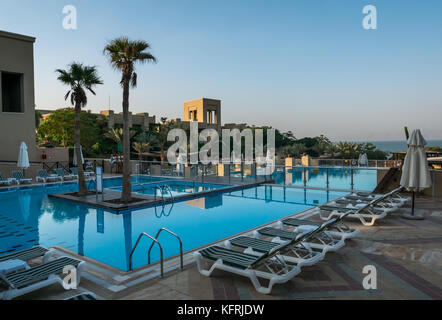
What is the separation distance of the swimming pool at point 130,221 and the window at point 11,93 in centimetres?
856

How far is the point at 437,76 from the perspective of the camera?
51.0ft

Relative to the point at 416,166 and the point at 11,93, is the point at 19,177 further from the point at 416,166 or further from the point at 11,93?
the point at 416,166

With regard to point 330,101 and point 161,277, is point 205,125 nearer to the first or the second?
point 330,101

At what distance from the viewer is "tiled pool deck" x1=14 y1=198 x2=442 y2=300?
3973 millimetres

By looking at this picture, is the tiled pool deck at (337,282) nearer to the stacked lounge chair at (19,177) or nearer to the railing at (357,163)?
the stacked lounge chair at (19,177)

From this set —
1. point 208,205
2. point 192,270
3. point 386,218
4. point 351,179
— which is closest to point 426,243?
point 386,218

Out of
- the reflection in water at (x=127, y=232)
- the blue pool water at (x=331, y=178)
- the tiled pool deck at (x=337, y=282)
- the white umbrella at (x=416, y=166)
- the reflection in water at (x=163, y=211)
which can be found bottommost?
the reflection in water at (x=127, y=232)

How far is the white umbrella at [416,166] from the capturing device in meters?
7.25

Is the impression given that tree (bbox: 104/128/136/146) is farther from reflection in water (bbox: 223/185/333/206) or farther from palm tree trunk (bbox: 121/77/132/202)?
palm tree trunk (bbox: 121/77/132/202)

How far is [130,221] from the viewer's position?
9484 mm

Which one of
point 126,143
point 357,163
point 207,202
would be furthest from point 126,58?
point 357,163

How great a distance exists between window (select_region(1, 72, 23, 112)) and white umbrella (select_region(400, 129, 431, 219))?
2134cm

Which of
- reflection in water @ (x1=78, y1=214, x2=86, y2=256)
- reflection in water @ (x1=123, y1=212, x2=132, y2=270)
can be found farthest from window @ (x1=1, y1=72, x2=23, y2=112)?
reflection in water @ (x1=123, y1=212, x2=132, y2=270)

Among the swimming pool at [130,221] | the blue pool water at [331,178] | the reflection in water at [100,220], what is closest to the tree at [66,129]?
the swimming pool at [130,221]
